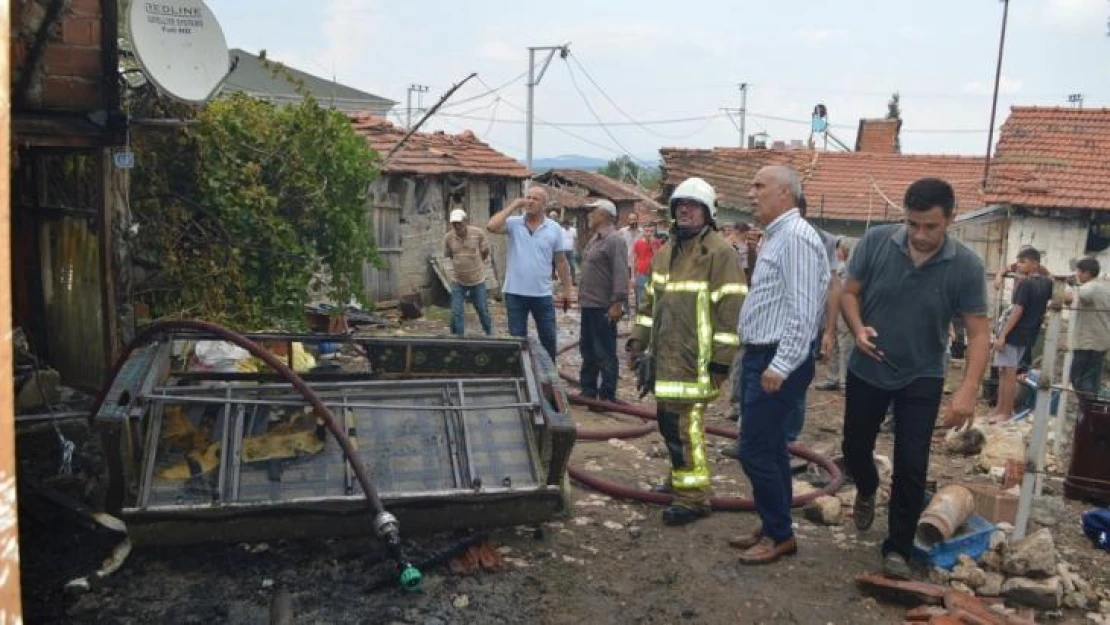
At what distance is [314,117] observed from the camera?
8.77 meters

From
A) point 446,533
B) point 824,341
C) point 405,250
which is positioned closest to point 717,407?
point 824,341

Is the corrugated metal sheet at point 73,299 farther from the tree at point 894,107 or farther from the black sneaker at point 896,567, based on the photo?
A: the tree at point 894,107

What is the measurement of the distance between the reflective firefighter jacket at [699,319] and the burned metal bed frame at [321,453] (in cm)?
67

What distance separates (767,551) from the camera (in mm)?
4504

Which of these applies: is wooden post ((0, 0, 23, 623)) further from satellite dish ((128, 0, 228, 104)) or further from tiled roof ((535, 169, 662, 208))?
tiled roof ((535, 169, 662, 208))

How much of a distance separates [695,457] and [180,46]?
4776mm

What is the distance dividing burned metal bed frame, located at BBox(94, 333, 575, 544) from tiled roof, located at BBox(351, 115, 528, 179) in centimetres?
1139

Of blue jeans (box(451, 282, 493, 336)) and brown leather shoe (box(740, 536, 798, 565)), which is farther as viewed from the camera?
blue jeans (box(451, 282, 493, 336))

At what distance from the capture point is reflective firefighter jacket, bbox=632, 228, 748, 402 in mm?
4738

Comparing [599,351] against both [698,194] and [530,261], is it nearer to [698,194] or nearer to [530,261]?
[530,261]

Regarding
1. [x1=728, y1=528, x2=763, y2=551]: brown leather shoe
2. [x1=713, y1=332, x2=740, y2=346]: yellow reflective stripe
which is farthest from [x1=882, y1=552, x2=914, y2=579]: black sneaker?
[x1=713, y1=332, x2=740, y2=346]: yellow reflective stripe

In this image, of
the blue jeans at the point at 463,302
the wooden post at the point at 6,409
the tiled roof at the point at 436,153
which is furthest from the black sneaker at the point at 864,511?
the tiled roof at the point at 436,153

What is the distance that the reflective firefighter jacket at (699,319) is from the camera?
15.5ft

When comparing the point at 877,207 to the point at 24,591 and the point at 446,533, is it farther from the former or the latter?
the point at 24,591
